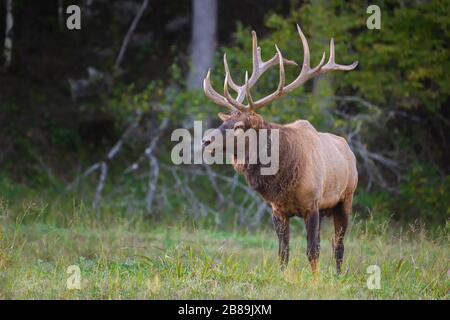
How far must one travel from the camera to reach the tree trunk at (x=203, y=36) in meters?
16.4

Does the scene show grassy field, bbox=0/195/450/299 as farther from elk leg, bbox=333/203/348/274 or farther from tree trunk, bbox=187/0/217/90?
tree trunk, bbox=187/0/217/90

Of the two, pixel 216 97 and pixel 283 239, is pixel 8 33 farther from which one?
Result: pixel 283 239

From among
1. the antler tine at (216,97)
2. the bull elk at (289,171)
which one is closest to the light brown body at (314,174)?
the bull elk at (289,171)

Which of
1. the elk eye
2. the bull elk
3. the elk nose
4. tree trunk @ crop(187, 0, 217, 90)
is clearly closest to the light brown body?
the bull elk

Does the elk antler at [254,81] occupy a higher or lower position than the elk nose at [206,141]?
higher

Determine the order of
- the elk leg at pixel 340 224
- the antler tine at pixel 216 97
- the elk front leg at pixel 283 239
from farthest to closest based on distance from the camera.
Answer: the elk leg at pixel 340 224, the antler tine at pixel 216 97, the elk front leg at pixel 283 239

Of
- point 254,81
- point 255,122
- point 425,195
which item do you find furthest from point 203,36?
point 255,122

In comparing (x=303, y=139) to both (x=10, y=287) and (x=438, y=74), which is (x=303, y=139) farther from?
(x=438, y=74)

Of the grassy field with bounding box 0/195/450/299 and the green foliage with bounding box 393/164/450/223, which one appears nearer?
the grassy field with bounding box 0/195/450/299

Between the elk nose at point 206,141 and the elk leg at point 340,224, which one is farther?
the elk leg at point 340,224

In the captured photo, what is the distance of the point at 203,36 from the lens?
54.3 ft

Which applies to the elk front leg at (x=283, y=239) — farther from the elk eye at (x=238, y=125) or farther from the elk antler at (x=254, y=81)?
the elk antler at (x=254, y=81)

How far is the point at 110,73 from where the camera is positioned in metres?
17.2

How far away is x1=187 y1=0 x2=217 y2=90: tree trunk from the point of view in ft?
53.9
